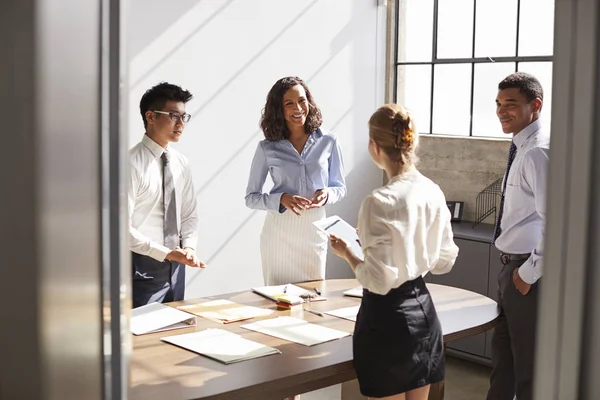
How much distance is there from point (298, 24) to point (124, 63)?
4.40 metres

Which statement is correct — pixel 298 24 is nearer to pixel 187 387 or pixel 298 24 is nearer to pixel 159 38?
pixel 159 38

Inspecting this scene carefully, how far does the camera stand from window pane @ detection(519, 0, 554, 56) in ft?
18.0

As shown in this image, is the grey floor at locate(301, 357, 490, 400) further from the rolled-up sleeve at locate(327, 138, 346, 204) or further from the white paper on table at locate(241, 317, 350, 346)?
the white paper on table at locate(241, 317, 350, 346)

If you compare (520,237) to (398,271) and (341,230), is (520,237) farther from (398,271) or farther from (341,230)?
(398,271)

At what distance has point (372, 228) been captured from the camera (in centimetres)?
257

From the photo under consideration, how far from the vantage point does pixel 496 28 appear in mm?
5793

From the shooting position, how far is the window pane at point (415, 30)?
20.5 ft

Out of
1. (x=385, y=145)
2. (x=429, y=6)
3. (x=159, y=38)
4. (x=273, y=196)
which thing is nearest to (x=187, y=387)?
(x=385, y=145)

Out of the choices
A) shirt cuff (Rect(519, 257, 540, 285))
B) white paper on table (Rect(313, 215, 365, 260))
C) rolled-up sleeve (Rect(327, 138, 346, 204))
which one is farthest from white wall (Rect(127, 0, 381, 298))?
shirt cuff (Rect(519, 257, 540, 285))

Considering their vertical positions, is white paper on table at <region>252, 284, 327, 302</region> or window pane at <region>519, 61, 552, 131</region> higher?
window pane at <region>519, 61, 552, 131</region>

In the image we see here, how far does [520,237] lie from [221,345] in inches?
59.3

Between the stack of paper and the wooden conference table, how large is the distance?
0.05 m

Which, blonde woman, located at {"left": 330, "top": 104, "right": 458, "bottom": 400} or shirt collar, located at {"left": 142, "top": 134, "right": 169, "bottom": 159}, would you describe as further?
shirt collar, located at {"left": 142, "top": 134, "right": 169, "bottom": 159}

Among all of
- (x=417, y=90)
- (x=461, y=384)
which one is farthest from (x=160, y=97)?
(x=417, y=90)
